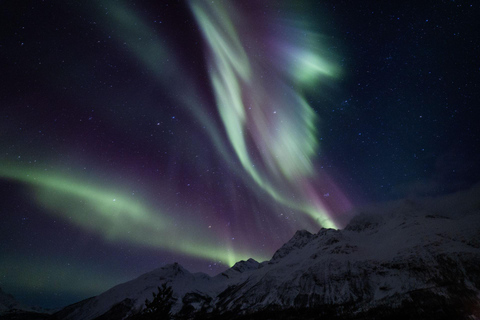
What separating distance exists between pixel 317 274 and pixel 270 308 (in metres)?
52.7

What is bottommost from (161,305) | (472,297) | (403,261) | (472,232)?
(161,305)

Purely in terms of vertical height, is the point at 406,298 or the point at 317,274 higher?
the point at 317,274

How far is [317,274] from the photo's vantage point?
654 ft

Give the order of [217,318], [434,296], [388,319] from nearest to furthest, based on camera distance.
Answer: [388,319], [434,296], [217,318]

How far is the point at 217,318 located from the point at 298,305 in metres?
71.8

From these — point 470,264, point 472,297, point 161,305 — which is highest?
point 470,264

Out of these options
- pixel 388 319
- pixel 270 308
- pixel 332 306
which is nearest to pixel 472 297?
pixel 388 319

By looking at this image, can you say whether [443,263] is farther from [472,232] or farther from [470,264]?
[472,232]

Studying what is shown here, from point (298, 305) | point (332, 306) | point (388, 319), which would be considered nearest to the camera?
point (388, 319)

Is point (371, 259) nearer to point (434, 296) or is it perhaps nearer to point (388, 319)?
point (434, 296)

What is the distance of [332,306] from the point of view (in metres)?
152

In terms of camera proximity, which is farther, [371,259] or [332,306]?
[371,259]

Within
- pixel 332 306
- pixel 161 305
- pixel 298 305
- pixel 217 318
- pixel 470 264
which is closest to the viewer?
pixel 161 305

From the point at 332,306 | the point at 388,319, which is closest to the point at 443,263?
the point at 388,319
